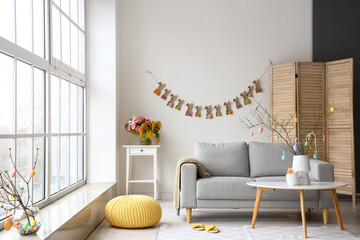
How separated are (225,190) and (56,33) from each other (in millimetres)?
2362

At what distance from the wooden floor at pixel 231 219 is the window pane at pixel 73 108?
119 centimetres

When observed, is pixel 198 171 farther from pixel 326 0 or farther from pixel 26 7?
pixel 326 0

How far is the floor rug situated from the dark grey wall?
95.1 inches

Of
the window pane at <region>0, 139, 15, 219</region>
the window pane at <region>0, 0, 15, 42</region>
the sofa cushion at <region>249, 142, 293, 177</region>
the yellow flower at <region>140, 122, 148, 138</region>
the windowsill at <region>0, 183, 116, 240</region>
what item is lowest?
the windowsill at <region>0, 183, 116, 240</region>

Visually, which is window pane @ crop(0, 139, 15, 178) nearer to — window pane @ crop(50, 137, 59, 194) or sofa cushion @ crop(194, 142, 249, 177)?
window pane @ crop(50, 137, 59, 194)

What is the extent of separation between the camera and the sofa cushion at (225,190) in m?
4.49

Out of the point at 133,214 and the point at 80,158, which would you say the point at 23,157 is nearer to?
the point at 133,214

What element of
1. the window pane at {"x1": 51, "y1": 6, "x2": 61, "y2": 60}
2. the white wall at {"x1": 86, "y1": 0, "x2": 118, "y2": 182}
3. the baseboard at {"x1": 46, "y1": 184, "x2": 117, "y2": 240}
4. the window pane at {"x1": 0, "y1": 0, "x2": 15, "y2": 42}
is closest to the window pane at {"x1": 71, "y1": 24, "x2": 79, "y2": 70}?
the white wall at {"x1": 86, "y1": 0, "x2": 118, "y2": 182}

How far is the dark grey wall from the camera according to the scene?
20.5 ft

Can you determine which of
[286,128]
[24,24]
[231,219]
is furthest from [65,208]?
[286,128]

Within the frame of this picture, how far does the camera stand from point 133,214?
4.22 metres

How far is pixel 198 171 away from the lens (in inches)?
187

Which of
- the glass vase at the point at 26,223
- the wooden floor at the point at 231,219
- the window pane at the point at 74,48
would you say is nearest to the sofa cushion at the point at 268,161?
the wooden floor at the point at 231,219

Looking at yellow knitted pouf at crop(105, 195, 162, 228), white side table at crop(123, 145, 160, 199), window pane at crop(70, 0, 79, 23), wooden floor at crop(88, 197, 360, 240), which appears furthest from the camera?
white side table at crop(123, 145, 160, 199)
